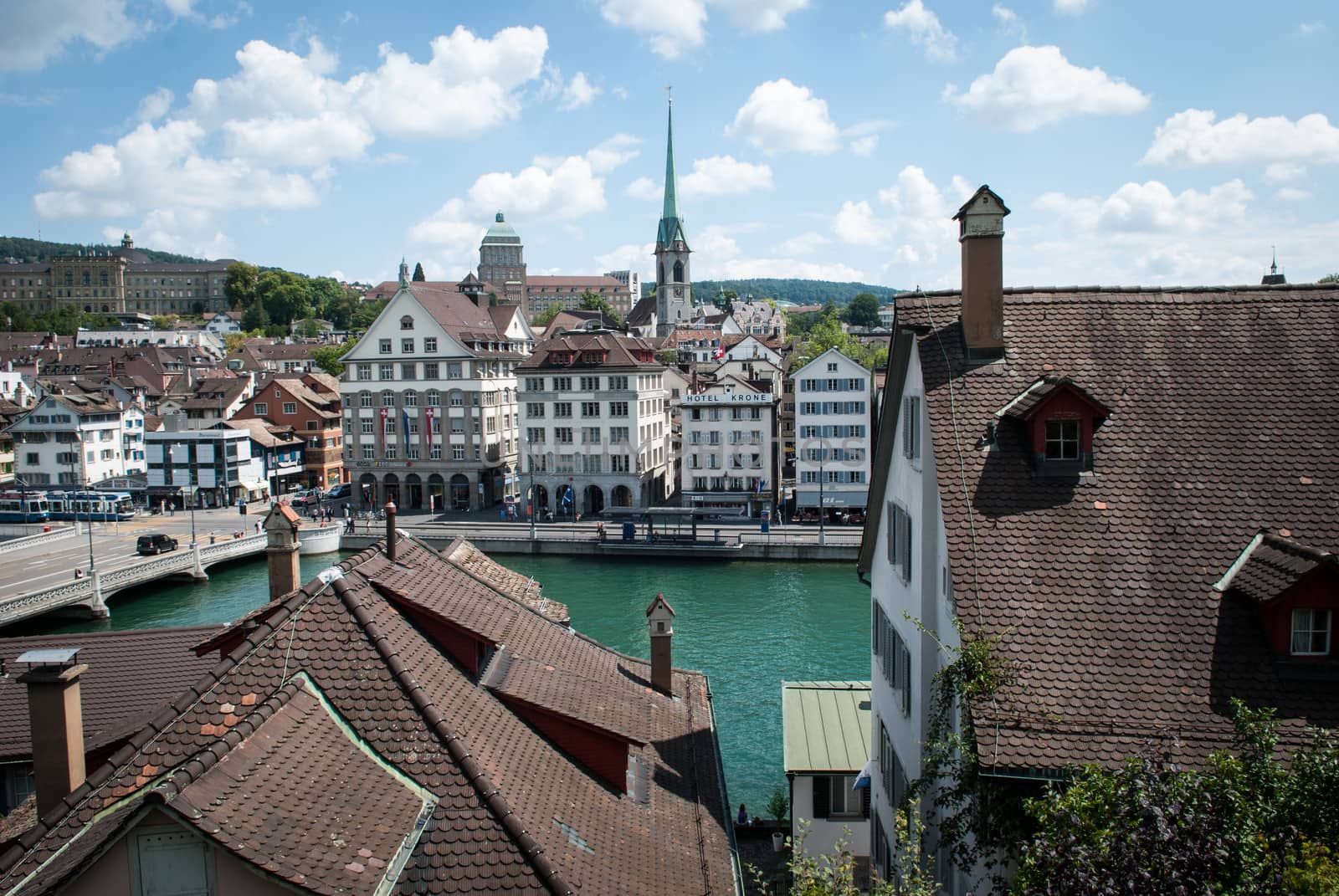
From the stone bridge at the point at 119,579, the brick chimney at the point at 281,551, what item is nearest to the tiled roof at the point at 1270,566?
the brick chimney at the point at 281,551

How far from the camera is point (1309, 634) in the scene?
32.7 ft

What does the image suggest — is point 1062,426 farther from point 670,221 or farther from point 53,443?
point 670,221

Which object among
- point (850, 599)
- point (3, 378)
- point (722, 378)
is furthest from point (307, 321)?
point (850, 599)

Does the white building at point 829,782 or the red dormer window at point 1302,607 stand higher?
the red dormer window at point 1302,607

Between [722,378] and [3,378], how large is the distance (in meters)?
84.3

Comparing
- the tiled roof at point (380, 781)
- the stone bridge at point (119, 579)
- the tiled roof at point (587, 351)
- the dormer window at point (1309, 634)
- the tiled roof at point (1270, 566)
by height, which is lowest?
the stone bridge at point (119, 579)

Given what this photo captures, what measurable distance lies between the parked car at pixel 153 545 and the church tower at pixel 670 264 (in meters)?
126

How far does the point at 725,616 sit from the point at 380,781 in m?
37.7

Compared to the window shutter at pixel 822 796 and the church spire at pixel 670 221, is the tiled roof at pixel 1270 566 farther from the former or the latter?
the church spire at pixel 670 221

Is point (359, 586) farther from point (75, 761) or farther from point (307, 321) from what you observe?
point (307, 321)

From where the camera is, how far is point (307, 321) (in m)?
189

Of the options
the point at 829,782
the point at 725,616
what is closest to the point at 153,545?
the point at 725,616

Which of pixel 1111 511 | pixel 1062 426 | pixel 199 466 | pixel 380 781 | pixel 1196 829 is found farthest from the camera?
pixel 199 466

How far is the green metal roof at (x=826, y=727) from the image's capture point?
1938 cm
